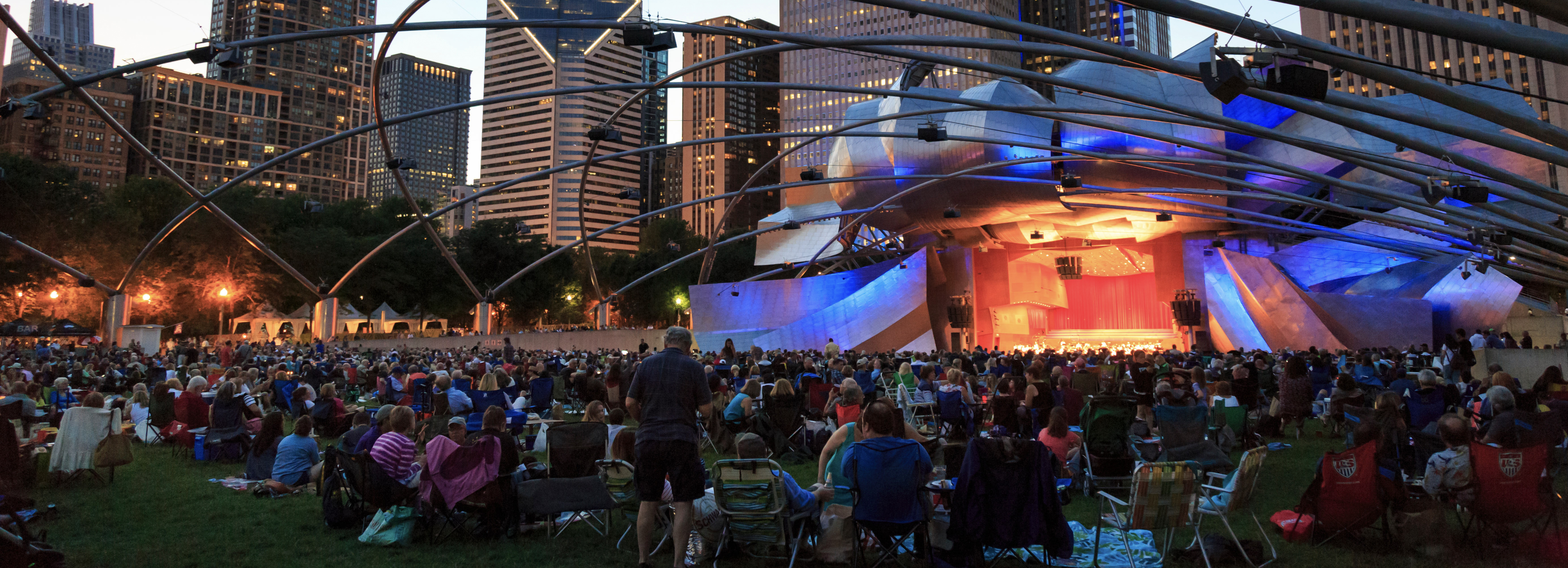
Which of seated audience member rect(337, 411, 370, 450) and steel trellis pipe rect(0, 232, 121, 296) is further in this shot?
steel trellis pipe rect(0, 232, 121, 296)

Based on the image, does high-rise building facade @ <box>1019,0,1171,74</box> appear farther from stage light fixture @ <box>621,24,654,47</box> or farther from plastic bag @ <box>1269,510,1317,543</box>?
plastic bag @ <box>1269,510,1317,543</box>

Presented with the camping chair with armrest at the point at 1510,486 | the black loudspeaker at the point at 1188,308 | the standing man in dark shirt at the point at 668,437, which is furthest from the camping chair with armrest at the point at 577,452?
the black loudspeaker at the point at 1188,308

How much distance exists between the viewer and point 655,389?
18.9 feet

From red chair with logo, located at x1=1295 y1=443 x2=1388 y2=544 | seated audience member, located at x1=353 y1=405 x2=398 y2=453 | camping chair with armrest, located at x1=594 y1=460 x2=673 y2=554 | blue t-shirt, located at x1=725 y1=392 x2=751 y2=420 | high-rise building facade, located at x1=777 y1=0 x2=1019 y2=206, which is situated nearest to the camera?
red chair with logo, located at x1=1295 y1=443 x2=1388 y2=544

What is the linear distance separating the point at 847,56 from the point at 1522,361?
11574 cm

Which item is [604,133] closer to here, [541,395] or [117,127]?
[541,395]

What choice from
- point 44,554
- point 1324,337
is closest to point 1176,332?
point 1324,337

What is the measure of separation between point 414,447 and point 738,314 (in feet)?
117

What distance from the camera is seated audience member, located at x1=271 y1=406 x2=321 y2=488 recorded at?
888 cm

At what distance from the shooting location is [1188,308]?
38.2m

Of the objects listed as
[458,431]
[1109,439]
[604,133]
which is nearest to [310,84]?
[604,133]

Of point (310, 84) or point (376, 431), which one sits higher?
point (310, 84)

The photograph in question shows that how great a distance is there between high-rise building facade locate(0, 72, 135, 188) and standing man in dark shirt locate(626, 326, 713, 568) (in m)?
132

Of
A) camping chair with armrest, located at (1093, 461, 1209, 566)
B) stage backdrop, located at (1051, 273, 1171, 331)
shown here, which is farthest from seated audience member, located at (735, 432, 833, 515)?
stage backdrop, located at (1051, 273, 1171, 331)
